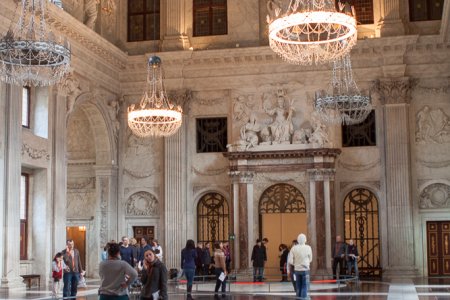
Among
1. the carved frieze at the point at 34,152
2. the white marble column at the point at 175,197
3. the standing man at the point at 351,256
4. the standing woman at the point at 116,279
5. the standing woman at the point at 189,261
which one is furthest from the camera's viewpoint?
the white marble column at the point at 175,197

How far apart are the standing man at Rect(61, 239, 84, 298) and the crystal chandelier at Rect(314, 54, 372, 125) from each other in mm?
9495

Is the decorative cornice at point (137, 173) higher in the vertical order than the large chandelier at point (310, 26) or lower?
lower

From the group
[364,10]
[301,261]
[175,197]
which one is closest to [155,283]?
[301,261]

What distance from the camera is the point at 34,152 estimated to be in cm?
2214

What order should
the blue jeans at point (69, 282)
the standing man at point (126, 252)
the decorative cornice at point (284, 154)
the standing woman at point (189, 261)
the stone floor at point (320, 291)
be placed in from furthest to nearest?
the decorative cornice at point (284, 154) < the standing man at point (126, 252) < the stone floor at point (320, 291) < the standing woman at point (189, 261) < the blue jeans at point (69, 282)

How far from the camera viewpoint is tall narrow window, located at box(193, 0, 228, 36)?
1122 inches

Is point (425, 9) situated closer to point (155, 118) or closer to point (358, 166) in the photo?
point (358, 166)

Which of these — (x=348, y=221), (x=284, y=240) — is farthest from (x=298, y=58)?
(x=284, y=240)

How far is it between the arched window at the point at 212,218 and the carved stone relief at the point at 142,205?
1.63 m

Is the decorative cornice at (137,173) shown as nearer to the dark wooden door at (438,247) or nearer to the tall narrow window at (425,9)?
the dark wooden door at (438,247)

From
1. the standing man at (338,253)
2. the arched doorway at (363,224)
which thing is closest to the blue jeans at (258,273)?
the standing man at (338,253)

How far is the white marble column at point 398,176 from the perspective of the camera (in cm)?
2592

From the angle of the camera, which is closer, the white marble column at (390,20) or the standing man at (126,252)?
the standing man at (126,252)

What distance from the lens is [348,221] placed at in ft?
88.3
